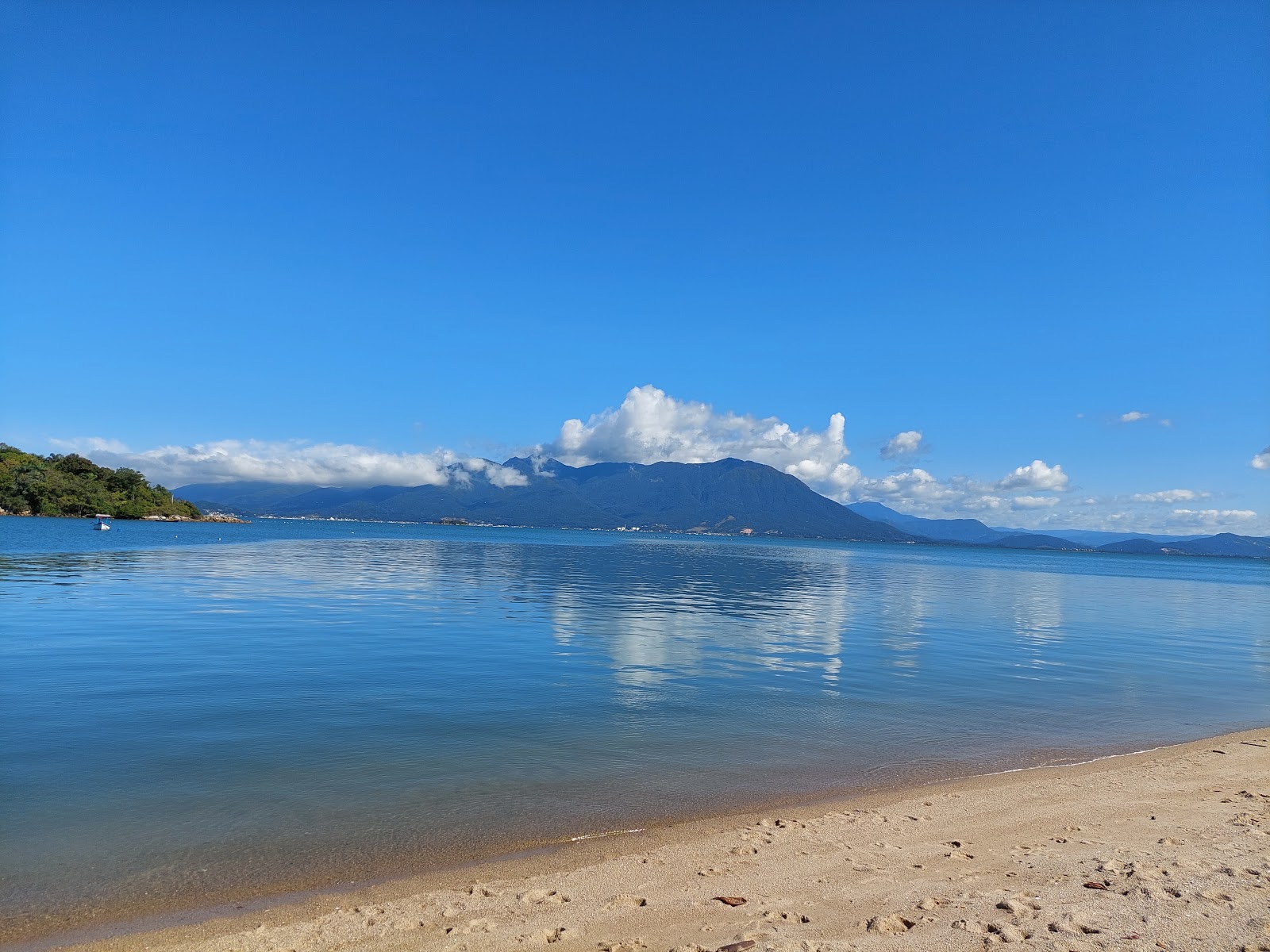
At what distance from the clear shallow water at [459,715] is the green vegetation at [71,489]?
147 meters

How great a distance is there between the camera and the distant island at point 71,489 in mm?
154375

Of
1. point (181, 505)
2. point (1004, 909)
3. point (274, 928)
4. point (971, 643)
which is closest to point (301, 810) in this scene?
point (274, 928)

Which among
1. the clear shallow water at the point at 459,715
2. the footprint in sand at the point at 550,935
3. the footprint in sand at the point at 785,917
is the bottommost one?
the clear shallow water at the point at 459,715

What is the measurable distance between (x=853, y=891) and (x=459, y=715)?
1037cm

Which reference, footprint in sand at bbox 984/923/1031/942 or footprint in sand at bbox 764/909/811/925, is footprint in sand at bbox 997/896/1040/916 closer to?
footprint in sand at bbox 984/923/1031/942

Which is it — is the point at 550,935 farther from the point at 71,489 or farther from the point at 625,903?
the point at 71,489

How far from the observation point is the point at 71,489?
160375mm

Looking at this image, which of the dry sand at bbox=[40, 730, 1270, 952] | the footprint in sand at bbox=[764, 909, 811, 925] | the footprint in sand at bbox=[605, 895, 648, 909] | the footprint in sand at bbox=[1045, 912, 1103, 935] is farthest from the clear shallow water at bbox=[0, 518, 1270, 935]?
the footprint in sand at bbox=[1045, 912, 1103, 935]

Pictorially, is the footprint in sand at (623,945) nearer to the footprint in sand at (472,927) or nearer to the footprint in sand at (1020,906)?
the footprint in sand at (472,927)

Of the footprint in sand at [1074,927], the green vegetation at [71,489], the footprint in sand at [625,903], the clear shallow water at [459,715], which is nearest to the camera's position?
the footprint in sand at [1074,927]

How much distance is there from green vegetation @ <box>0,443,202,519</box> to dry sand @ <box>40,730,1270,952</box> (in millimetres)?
191101

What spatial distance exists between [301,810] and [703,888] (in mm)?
5981

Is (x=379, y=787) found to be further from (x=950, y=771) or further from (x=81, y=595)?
(x=81, y=595)

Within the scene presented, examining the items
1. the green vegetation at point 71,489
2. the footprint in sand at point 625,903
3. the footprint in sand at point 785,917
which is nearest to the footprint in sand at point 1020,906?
the footprint in sand at point 785,917
